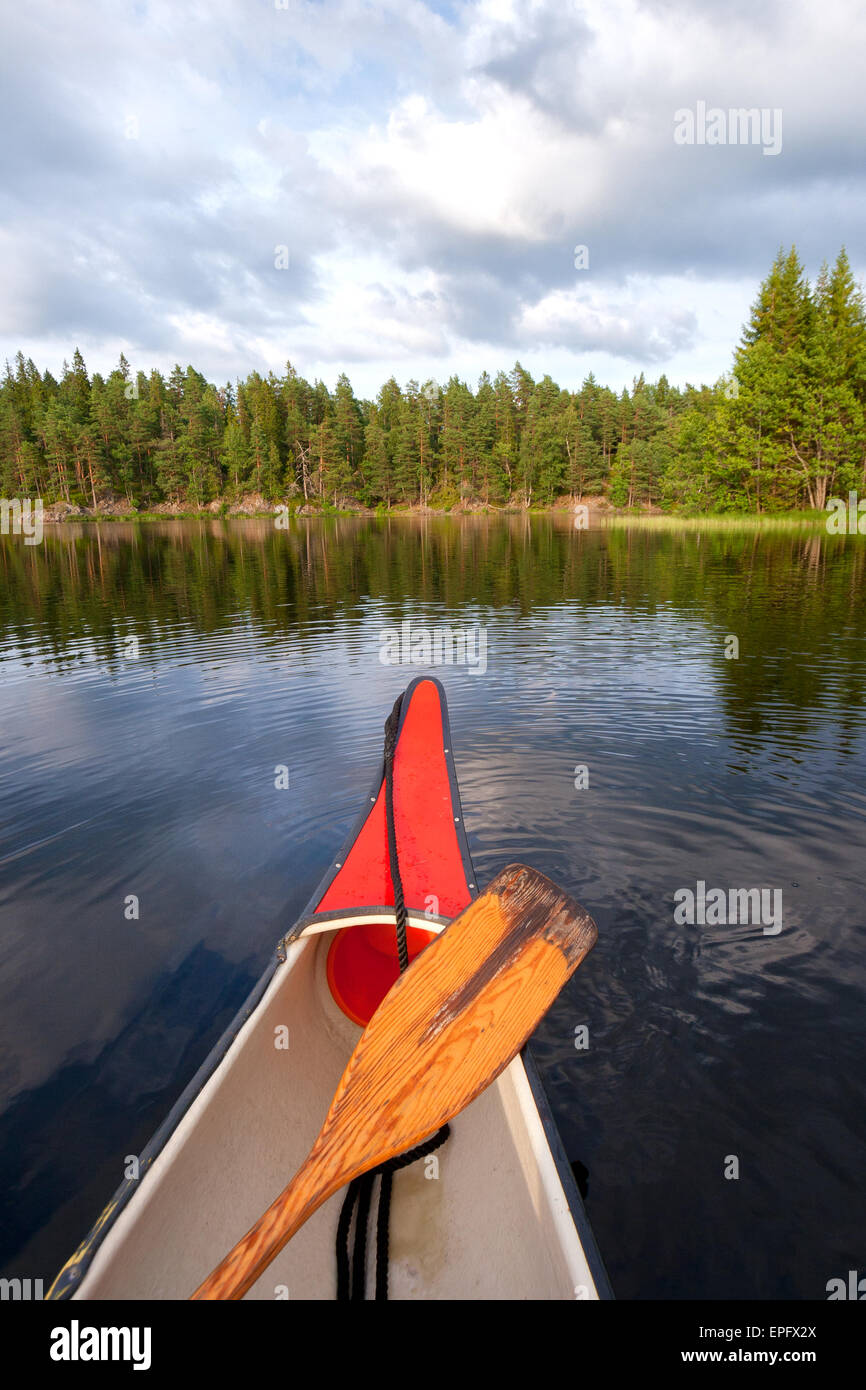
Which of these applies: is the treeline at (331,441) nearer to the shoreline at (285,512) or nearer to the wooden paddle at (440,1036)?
the shoreline at (285,512)

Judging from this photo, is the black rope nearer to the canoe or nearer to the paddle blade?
the canoe

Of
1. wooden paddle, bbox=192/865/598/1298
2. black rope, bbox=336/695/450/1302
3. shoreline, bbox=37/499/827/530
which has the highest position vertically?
shoreline, bbox=37/499/827/530

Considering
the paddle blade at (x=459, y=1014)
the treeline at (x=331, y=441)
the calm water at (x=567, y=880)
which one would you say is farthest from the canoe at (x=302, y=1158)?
the treeline at (x=331, y=441)

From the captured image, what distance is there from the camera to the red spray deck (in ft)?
12.8

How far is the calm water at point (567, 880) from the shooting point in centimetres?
338

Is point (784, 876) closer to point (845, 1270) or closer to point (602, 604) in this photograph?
point (845, 1270)

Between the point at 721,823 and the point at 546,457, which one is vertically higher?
the point at 546,457

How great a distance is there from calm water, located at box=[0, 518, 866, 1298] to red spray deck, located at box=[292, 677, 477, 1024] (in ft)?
3.64


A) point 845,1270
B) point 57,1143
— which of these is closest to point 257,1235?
point 57,1143

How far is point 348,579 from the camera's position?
31438mm

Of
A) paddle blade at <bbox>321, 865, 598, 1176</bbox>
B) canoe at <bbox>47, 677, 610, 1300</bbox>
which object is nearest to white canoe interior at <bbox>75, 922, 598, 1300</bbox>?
canoe at <bbox>47, 677, 610, 1300</bbox>

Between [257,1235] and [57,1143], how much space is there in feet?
8.42

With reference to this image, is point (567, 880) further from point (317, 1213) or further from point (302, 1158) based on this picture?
point (317, 1213)

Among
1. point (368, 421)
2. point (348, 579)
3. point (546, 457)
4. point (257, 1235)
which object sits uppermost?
point (368, 421)
